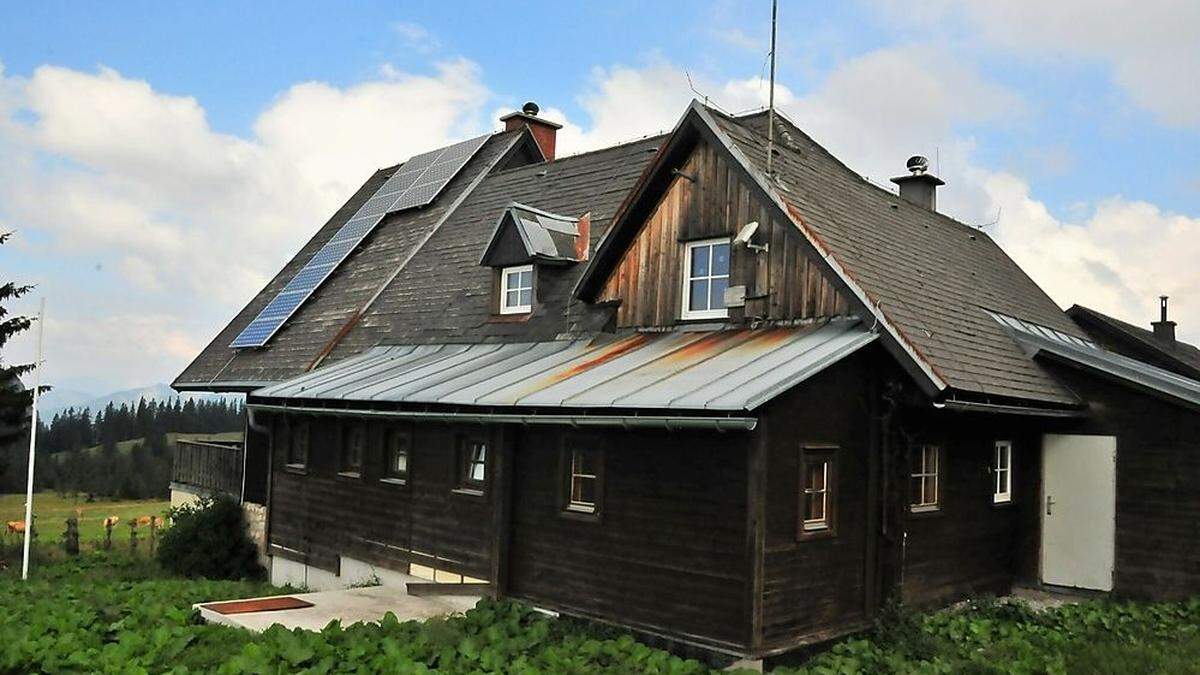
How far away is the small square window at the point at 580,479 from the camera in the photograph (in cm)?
1150

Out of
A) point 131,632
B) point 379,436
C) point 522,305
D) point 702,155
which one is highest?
point 702,155

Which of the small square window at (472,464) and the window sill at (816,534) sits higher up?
the small square window at (472,464)

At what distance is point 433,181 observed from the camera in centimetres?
2261

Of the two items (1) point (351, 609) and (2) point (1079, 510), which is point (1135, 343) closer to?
(2) point (1079, 510)

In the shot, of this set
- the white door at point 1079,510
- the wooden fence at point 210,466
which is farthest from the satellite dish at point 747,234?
the wooden fence at point 210,466

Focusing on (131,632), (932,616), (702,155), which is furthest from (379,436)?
(932,616)

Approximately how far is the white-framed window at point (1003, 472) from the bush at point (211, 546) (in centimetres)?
1208

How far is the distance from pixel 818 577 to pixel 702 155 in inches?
217

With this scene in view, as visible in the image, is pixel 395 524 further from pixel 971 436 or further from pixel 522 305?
pixel 971 436

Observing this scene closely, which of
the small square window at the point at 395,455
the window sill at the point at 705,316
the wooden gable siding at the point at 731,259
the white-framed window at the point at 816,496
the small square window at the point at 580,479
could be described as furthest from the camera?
the small square window at the point at 395,455

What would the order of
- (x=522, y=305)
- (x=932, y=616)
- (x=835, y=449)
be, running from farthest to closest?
(x=522, y=305) → (x=932, y=616) → (x=835, y=449)

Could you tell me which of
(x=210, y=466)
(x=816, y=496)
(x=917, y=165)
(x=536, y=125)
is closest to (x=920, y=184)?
(x=917, y=165)

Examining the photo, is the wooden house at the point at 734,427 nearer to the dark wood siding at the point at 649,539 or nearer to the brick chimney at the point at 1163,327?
the dark wood siding at the point at 649,539

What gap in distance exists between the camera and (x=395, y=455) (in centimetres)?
1457
